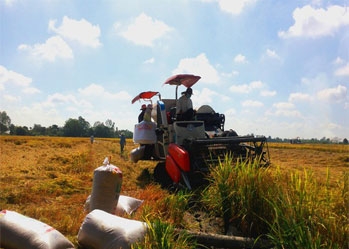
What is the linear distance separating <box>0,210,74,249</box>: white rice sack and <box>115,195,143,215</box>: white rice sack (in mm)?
1340

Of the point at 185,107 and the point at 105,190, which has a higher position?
the point at 185,107

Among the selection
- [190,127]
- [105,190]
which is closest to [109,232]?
[105,190]

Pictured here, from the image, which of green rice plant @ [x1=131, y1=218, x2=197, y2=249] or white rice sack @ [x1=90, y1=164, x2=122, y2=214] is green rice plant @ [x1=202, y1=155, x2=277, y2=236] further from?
white rice sack @ [x1=90, y1=164, x2=122, y2=214]

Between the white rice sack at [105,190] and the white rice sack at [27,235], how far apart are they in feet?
3.73

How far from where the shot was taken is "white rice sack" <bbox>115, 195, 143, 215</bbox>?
15.3 ft

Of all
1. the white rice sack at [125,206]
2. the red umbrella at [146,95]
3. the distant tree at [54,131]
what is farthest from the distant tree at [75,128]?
the white rice sack at [125,206]

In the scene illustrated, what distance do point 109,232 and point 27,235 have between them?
0.87 metres

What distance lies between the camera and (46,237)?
10.5 feet

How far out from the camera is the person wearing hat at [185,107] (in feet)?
26.9

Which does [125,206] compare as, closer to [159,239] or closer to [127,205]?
[127,205]

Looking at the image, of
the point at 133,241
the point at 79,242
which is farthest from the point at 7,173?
the point at 133,241

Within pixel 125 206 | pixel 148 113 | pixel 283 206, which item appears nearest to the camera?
pixel 283 206

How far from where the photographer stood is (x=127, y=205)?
486 cm

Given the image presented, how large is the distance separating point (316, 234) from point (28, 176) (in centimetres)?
750
